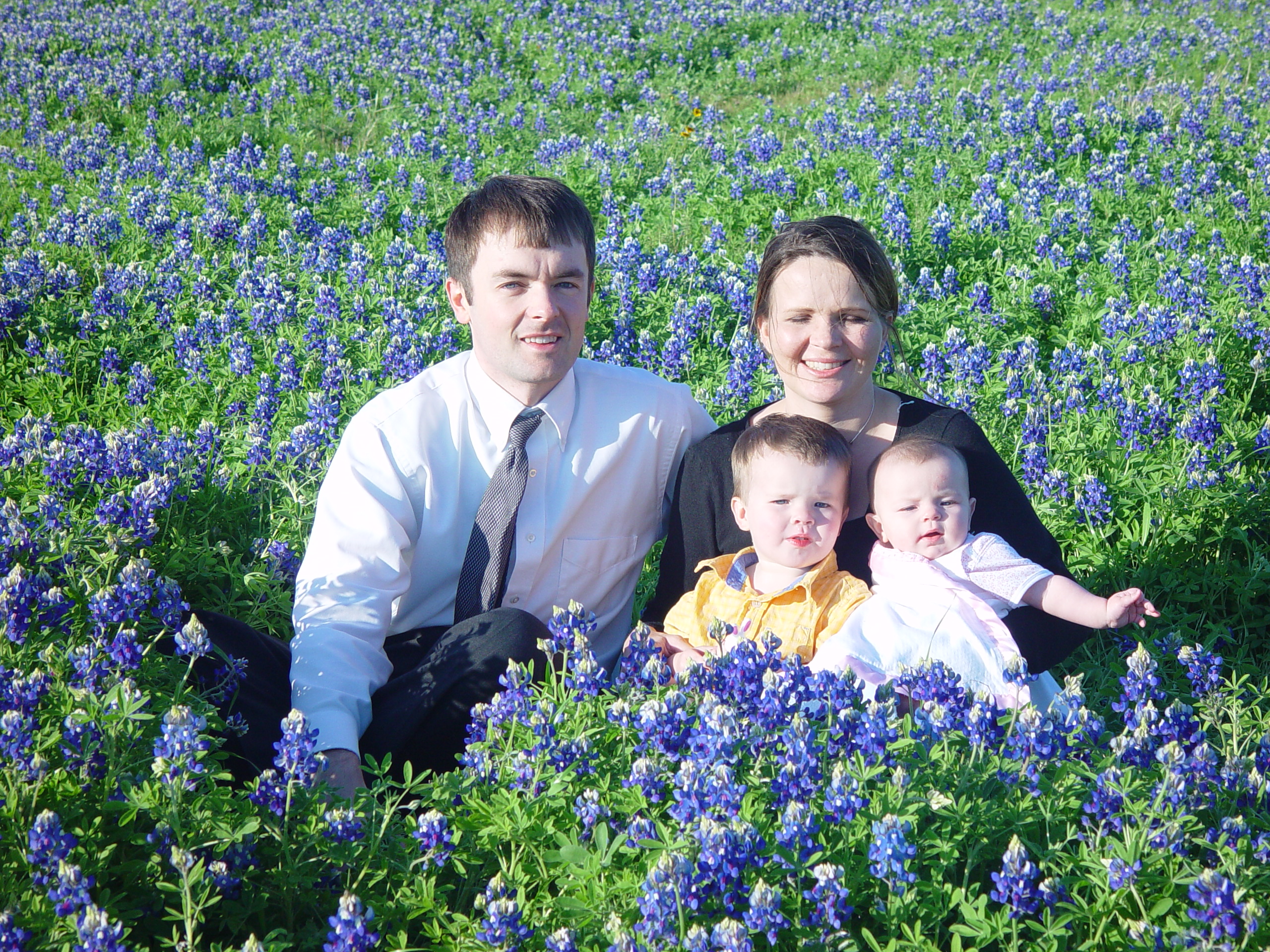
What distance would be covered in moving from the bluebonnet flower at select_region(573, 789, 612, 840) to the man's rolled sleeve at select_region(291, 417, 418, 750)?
32.8 inches

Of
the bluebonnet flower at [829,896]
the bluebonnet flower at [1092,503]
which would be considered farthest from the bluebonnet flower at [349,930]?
the bluebonnet flower at [1092,503]

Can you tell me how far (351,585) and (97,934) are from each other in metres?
1.41

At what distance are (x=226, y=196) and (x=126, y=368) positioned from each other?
7.20ft

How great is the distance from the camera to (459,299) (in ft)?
12.2

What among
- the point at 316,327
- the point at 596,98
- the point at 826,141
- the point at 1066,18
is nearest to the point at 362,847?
the point at 316,327

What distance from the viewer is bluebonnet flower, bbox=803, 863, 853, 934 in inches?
78.1

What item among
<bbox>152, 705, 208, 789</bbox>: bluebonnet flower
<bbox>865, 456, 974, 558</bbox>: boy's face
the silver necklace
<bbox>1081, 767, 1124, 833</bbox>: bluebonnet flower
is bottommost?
<bbox>1081, 767, 1124, 833</bbox>: bluebonnet flower

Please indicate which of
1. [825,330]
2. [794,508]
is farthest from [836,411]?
[794,508]

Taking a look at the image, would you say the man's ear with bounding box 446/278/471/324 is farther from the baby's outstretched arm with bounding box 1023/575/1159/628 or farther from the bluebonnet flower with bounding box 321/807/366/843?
the baby's outstretched arm with bounding box 1023/575/1159/628

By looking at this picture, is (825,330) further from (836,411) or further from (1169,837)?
(1169,837)

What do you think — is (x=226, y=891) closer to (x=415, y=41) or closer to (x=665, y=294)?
(x=665, y=294)

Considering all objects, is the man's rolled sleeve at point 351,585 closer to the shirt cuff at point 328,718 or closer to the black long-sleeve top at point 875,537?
the shirt cuff at point 328,718

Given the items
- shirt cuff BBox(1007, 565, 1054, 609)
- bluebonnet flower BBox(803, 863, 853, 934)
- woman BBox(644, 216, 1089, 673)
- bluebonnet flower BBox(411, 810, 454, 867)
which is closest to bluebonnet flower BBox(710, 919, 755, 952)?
bluebonnet flower BBox(803, 863, 853, 934)

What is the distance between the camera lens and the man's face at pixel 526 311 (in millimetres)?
3430
